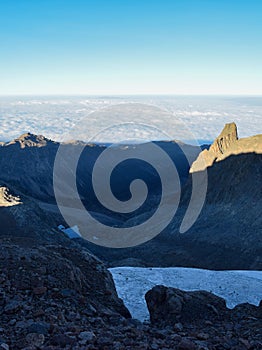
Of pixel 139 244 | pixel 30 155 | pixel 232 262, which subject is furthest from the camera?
pixel 30 155

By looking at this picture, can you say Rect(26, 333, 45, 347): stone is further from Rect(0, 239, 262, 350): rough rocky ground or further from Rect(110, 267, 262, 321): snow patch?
Rect(110, 267, 262, 321): snow patch

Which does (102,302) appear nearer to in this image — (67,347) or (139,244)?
(67,347)

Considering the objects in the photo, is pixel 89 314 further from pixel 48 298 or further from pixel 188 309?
pixel 188 309

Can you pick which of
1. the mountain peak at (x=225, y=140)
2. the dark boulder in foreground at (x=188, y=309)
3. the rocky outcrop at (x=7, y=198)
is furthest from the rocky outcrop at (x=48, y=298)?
the mountain peak at (x=225, y=140)

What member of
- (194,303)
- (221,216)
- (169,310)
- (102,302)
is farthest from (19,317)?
(221,216)

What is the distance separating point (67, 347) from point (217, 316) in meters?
7.24

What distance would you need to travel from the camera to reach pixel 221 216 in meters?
57.8

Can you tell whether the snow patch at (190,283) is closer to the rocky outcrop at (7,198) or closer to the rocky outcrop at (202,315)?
the rocky outcrop at (202,315)

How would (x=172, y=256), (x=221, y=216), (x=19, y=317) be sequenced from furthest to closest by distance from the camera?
(x=221, y=216), (x=172, y=256), (x=19, y=317)

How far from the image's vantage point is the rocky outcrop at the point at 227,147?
Result: 209 feet

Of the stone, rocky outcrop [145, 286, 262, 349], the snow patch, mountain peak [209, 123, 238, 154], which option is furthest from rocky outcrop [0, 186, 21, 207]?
the stone

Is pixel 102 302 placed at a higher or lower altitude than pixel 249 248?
higher

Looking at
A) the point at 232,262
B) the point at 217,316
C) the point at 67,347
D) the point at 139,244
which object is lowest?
the point at 139,244

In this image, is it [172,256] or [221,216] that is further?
[221,216]
